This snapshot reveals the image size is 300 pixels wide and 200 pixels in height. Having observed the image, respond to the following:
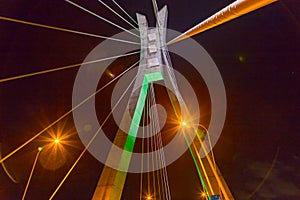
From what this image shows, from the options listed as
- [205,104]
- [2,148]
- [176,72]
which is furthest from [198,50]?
[2,148]

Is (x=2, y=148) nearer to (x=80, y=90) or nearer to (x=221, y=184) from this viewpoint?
(x=80, y=90)

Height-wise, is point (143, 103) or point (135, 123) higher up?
point (143, 103)

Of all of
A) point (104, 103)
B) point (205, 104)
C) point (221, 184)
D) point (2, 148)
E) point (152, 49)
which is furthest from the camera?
point (152, 49)

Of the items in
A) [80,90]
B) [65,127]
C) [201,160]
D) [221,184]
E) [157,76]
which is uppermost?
[157,76]

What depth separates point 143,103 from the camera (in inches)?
639

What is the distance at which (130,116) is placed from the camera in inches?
561

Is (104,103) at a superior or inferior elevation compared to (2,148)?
superior

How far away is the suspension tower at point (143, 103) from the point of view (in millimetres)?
10320

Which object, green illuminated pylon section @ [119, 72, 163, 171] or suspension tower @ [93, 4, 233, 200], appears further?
green illuminated pylon section @ [119, 72, 163, 171]

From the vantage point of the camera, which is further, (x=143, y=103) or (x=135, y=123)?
(x=143, y=103)

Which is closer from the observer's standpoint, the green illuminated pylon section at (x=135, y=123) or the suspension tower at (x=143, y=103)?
the suspension tower at (x=143, y=103)

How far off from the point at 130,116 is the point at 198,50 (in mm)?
5578

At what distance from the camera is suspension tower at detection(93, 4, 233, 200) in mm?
10320

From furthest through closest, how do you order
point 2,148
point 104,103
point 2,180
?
1. point 104,103
2. point 2,180
3. point 2,148
